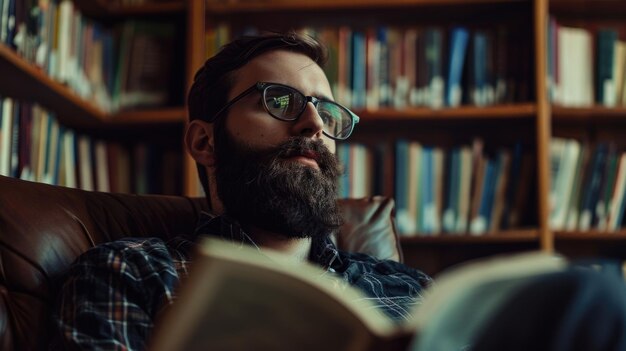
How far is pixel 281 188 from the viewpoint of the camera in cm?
133

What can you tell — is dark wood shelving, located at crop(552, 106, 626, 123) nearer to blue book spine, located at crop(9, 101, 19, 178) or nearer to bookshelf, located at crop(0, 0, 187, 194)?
bookshelf, located at crop(0, 0, 187, 194)

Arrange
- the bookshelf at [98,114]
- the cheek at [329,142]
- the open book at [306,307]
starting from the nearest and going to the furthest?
1. the open book at [306,307]
2. the cheek at [329,142]
3. the bookshelf at [98,114]

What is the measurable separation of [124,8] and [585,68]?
4.84 ft

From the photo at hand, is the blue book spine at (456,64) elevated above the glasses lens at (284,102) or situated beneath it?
elevated above

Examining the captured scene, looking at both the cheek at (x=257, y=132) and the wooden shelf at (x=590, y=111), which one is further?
the wooden shelf at (x=590, y=111)

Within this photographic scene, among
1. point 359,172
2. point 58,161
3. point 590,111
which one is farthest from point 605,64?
point 58,161

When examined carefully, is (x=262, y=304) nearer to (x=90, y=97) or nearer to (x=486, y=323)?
(x=486, y=323)

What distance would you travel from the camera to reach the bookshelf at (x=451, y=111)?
2.23 m

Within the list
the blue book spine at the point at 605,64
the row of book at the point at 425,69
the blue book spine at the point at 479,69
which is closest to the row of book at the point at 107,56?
the row of book at the point at 425,69

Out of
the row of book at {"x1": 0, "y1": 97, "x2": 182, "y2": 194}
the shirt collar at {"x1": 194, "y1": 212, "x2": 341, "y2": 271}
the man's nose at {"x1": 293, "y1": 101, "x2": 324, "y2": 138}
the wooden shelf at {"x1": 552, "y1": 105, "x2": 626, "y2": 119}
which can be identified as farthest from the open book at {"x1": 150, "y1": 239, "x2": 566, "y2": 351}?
the wooden shelf at {"x1": 552, "y1": 105, "x2": 626, "y2": 119}

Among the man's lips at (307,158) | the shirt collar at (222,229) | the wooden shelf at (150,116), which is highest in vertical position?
the wooden shelf at (150,116)

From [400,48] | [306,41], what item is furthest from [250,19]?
[306,41]

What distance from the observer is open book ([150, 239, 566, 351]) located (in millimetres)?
590

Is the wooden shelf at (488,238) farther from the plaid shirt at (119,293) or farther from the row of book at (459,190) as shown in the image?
the plaid shirt at (119,293)
